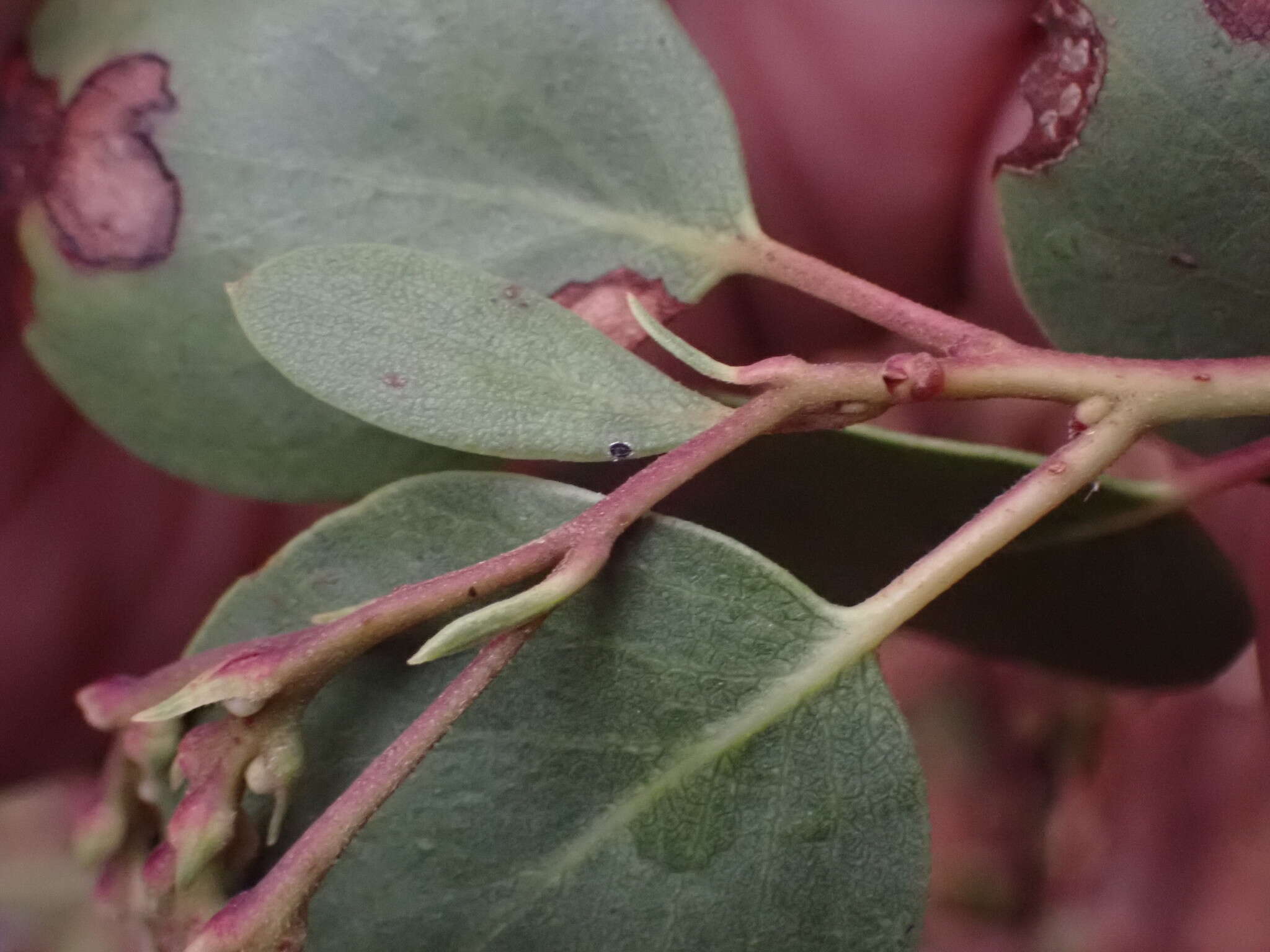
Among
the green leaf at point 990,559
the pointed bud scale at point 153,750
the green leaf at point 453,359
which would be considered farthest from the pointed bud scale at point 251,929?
the green leaf at point 990,559

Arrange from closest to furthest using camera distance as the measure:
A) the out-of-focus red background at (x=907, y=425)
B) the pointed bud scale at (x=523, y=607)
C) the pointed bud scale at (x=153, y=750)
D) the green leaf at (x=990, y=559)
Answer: the pointed bud scale at (x=523, y=607)
the pointed bud scale at (x=153, y=750)
the green leaf at (x=990, y=559)
the out-of-focus red background at (x=907, y=425)

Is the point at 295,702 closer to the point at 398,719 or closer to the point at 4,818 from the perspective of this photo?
the point at 398,719

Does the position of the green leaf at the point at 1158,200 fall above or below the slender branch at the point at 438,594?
above

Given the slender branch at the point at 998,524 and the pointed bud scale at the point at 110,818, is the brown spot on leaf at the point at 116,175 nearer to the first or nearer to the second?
the pointed bud scale at the point at 110,818


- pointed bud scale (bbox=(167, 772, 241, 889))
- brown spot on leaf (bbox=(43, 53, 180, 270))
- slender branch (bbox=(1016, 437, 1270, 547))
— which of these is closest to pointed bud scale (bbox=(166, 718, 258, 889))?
pointed bud scale (bbox=(167, 772, 241, 889))

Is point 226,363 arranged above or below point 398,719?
above

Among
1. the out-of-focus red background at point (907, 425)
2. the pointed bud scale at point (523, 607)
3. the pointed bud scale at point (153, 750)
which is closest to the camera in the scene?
the pointed bud scale at point (523, 607)

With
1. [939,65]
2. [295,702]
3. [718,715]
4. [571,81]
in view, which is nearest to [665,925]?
[718,715]
